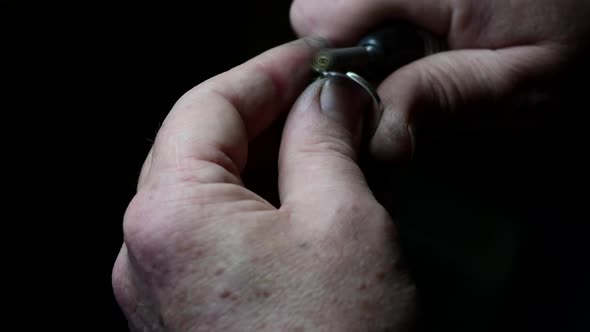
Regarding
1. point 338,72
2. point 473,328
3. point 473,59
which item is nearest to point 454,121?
point 473,59

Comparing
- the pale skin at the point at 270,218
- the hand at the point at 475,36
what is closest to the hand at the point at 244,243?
the pale skin at the point at 270,218

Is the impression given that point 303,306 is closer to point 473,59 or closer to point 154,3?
point 473,59

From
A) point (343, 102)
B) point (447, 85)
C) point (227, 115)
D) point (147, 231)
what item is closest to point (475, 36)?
point (447, 85)

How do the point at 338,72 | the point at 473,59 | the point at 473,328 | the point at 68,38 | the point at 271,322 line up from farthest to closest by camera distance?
the point at 473,328, the point at 68,38, the point at 473,59, the point at 338,72, the point at 271,322

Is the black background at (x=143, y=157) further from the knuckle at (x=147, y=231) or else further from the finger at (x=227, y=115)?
the knuckle at (x=147, y=231)

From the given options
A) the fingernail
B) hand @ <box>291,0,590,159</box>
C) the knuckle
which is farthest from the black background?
the knuckle
